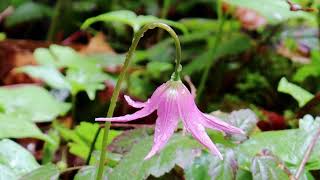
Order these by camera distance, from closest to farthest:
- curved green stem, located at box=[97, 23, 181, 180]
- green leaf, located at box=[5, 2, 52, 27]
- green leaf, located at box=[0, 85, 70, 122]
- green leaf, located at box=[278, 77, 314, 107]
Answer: curved green stem, located at box=[97, 23, 181, 180] < green leaf, located at box=[278, 77, 314, 107] < green leaf, located at box=[0, 85, 70, 122] < green leaf, located at box=[5, 2, 52, 27]

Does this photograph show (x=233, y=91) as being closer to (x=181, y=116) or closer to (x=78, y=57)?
(x=78, y=57)

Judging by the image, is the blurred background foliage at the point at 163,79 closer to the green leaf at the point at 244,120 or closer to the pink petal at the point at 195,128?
the green leaf at the point at 244,120

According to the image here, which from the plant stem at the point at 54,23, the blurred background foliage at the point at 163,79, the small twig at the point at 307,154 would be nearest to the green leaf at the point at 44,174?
the blurred background foliage at the point at 163,79

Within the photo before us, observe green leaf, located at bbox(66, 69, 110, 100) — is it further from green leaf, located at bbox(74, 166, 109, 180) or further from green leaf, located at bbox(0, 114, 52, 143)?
green leaf, located at bbox(74, 166, 109, 180)

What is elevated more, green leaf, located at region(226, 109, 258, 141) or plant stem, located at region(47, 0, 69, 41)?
green leaf, located at region(226, 109, 258, 141)

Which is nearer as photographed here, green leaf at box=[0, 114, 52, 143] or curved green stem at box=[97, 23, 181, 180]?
curved green stem at box=[97, 23, 181, 180]

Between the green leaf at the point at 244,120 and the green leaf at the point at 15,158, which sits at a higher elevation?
the green leaf at the point at 244,120

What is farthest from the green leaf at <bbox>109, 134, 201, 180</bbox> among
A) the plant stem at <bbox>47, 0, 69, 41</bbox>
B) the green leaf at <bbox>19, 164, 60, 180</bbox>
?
the plant stem at <bbox>47, 0, 69, 41</bbox>

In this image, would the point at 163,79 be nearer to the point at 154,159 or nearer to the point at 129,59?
the point at 154,159
